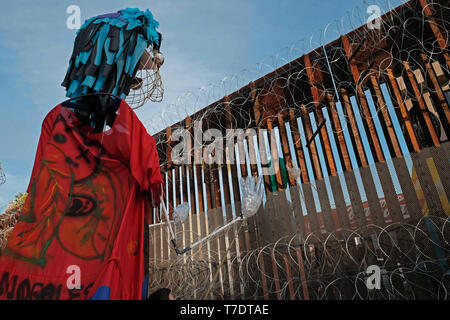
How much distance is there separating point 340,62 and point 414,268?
264 cm

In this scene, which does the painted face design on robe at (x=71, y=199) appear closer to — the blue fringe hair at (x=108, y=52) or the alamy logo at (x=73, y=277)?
the alamy logo at (x=73, y=277)

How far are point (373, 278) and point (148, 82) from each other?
224 cm

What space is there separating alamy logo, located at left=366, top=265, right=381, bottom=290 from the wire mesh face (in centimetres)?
208

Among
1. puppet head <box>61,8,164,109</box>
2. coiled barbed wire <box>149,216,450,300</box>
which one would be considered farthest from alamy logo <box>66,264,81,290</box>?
coiled barbed wire <box>149,216,450,300</box>

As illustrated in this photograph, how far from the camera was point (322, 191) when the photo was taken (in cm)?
303

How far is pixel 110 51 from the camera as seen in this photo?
1.73 m

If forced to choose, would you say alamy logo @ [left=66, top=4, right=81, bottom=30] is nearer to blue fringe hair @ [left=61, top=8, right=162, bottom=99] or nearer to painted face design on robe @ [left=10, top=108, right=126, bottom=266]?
blue fringe hair @ [left=61, top=8, right=162, bottom=99]

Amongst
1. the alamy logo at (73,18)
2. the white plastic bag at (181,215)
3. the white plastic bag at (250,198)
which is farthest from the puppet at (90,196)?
the white plastic bag at (181,215)

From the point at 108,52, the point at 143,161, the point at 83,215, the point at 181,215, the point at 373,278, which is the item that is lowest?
the point at 373,278

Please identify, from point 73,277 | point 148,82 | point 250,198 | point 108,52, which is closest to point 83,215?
point 73,277

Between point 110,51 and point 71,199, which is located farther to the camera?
point 110,51

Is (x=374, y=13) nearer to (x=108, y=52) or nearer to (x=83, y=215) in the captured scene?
(x=108, y=52)

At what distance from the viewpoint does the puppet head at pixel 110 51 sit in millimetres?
1714
